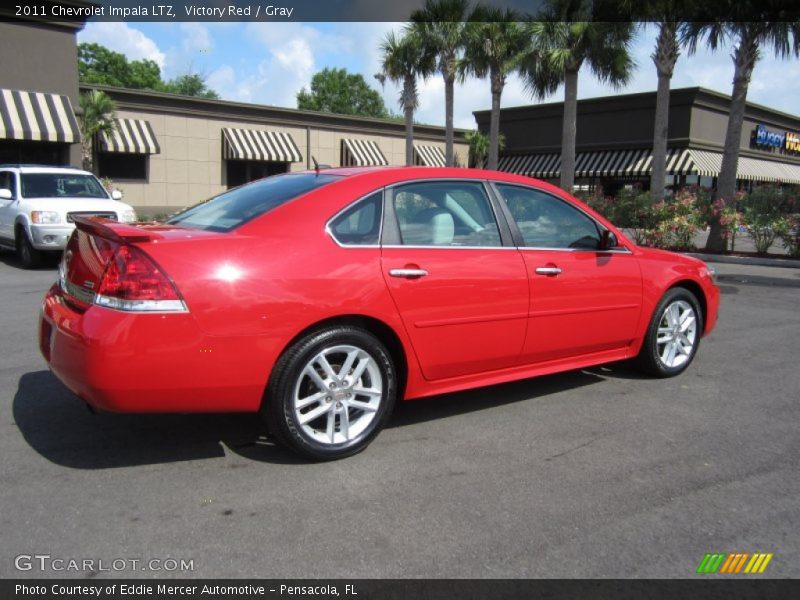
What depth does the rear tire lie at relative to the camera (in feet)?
36.9

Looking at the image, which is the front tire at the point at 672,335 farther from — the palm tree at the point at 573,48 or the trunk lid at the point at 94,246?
the palm tree at the point at 573,48

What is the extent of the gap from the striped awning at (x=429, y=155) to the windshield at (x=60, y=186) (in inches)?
936

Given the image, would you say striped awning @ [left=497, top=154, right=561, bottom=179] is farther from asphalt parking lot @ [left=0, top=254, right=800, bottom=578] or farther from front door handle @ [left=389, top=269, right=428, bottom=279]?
front door handle @ [left=389, top=269, right=428, bottom=279]

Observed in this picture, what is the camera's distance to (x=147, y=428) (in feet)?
13.3

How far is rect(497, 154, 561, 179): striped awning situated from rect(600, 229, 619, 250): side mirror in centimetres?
2959

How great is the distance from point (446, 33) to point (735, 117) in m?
14.1

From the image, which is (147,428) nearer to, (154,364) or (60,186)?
(154,364)

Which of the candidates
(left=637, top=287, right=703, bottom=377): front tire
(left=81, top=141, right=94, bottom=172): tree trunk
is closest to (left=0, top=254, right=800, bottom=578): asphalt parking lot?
(left=637, top=287, right=703, bottom=377): front tire

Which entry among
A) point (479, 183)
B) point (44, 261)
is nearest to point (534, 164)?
point (44, 261)

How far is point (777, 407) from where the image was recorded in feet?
15.4

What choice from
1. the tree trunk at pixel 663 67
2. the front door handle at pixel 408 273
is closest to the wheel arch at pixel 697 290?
the front door handle at pixel 408 273
